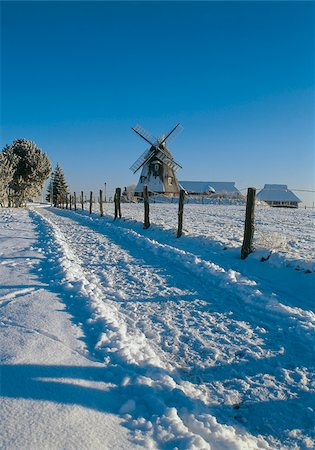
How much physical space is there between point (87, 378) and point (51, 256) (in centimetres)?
546

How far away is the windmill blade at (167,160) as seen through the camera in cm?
4912

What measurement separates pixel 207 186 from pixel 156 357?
67.0 meters

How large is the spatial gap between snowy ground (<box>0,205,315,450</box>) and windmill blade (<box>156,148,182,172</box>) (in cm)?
4332

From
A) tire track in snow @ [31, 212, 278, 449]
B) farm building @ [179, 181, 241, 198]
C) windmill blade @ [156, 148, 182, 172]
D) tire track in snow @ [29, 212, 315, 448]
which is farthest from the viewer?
farm building @ [179, 181, 241, 198]

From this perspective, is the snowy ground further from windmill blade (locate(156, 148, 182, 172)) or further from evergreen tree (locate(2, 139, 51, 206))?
windmill blade (locate(156, 148, 182, 172))

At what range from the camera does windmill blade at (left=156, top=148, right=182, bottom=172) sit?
49.1 m

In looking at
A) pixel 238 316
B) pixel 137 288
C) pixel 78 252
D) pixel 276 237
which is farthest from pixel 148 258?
pixel 238 316

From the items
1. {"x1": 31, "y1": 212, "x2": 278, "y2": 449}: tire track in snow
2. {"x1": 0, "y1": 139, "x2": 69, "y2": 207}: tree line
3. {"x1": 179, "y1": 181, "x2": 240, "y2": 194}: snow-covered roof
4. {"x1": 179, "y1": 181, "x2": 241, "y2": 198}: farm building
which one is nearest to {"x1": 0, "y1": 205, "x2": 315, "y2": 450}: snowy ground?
{"x1": 31, "y1": 212, "x2": 278, "y2": 449}: tire track in snow

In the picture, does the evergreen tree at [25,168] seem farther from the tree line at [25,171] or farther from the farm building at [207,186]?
the farm building at [207,186]

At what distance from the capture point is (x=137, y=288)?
5996 millimetres

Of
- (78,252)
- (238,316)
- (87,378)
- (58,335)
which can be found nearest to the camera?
(87,378)

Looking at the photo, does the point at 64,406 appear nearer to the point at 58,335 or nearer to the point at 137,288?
the point at 58,335

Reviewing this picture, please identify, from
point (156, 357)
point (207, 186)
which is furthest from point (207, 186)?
point (156, 357)

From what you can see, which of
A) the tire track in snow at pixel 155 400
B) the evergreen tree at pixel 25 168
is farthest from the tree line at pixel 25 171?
the tire track in snow at pixel 155 400
